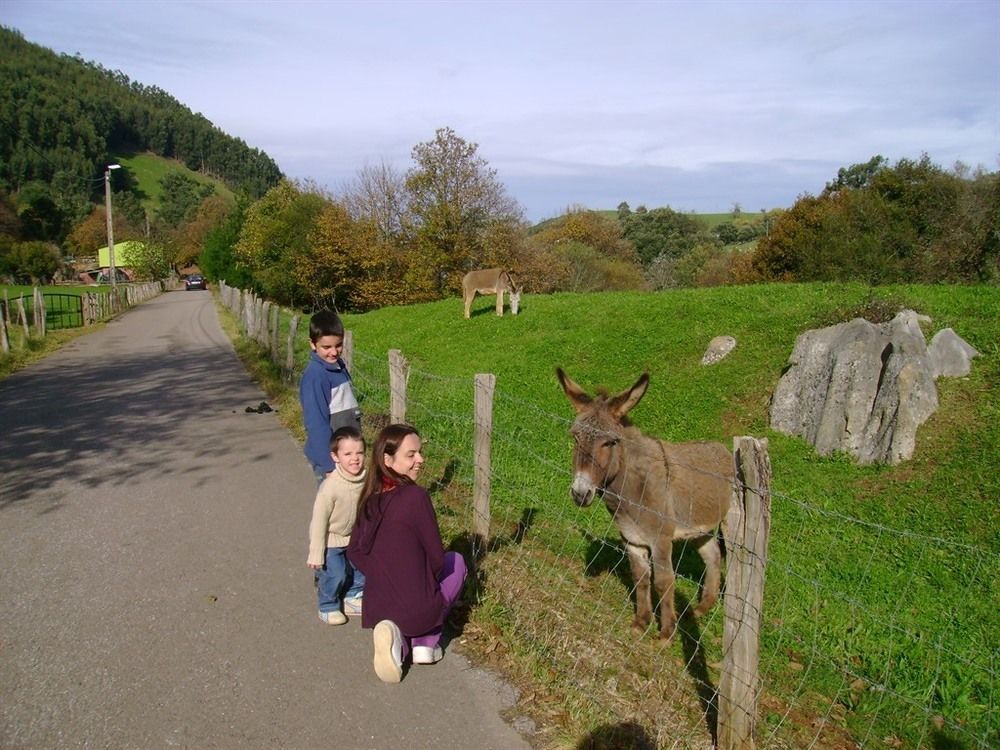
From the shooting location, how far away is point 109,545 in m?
5.79

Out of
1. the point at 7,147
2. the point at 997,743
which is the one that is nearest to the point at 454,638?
the point at 997,743

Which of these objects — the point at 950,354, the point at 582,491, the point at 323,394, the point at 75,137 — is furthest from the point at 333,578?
the point at 75,137

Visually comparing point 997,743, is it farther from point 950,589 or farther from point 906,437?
point 906,437

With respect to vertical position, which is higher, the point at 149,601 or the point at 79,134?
the point at 79,134

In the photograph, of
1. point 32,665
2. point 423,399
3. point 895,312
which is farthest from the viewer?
point 423,399

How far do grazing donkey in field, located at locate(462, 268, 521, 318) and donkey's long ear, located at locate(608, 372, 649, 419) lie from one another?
54.3 feet

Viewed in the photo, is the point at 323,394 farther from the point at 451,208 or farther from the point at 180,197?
the point at 180,197

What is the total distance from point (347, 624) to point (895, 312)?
951 centimetres

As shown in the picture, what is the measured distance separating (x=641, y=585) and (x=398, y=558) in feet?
5.81

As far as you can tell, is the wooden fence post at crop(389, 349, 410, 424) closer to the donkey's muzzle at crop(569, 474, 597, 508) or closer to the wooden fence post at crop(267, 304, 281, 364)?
the donkey's muzzle at crop(569, 474, 597, 508)

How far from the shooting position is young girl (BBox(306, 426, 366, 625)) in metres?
4.37

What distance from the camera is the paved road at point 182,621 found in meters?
3.44

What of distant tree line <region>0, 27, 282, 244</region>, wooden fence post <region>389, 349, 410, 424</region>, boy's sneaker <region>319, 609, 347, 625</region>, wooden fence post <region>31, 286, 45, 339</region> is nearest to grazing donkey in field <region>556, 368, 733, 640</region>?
boy's sneaker <region>319, 609, 347, 625</region>

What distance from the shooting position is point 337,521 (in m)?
4.49
